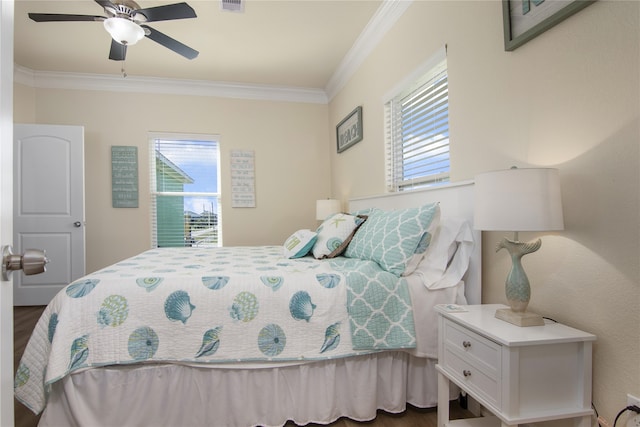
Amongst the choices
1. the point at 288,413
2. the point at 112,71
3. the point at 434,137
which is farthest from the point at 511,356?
the point at 112,71

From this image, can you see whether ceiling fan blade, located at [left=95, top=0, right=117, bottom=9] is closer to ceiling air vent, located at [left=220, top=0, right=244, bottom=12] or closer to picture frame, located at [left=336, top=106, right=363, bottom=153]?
ceiling air vent, located at [left=220, top=0, right=244, bottom=12]

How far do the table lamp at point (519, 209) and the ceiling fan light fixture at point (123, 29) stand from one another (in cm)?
232

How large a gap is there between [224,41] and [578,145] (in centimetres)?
312

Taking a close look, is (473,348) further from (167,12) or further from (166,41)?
(166,41)

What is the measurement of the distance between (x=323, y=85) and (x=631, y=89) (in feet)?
12.4

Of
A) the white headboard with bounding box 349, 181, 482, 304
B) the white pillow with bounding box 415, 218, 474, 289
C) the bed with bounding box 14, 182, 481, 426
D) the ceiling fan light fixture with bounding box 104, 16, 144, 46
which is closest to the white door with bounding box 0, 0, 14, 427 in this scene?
the bed with bounding box 14, 182, 481, 426

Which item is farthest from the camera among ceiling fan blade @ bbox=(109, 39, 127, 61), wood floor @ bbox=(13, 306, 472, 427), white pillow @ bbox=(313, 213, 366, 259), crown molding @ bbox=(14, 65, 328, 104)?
crown molding @ bbox=(14, 65, 328, 104)

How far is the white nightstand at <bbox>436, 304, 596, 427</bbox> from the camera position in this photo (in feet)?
3.63

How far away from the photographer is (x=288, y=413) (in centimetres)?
163

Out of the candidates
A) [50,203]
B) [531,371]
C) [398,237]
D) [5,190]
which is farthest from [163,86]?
[531,371]

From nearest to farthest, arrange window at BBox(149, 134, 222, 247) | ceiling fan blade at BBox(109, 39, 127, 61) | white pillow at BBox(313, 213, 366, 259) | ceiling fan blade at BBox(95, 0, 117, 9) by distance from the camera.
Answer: ceiling fan blade at BBox(95, 0, 117, 9) → white pillow at BBox(313, 213, 366, 259) → ceiling fan blade at BBox(109, 39, 127, 61) → window at BBox(149, 134, 222, 247)

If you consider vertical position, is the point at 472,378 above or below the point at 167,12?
below

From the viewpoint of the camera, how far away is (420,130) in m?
2.54

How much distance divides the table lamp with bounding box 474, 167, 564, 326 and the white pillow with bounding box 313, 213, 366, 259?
1172 millimetres
